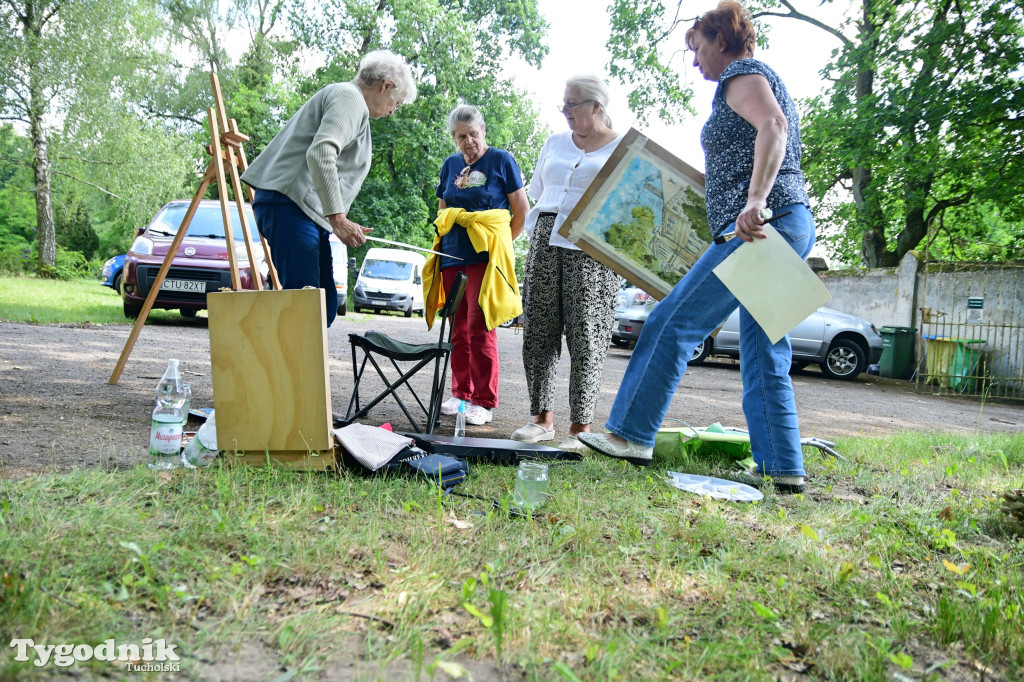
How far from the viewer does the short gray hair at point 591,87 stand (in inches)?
146

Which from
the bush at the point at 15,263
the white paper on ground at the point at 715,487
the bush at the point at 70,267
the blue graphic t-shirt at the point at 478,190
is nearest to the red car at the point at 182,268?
the blue graphic t-shirt at the point at 478,190

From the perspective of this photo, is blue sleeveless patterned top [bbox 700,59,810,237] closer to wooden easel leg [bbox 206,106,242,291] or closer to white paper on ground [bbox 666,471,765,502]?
white paper on ground [bbox 666,471,765,502]

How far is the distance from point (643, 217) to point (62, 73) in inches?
1039

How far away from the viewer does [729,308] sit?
306cm

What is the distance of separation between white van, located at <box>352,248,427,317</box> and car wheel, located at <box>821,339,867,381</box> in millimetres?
11901

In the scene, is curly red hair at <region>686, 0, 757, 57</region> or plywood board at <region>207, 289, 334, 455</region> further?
curly red hair at <region>686, 0, 757, 57</region>

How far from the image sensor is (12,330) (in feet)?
23.2

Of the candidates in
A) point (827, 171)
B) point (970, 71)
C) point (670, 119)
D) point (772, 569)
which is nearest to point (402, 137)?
point (670, 119)

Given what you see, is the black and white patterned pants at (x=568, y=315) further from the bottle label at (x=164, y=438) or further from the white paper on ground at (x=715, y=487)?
the bottle label at (x=164, y=438)

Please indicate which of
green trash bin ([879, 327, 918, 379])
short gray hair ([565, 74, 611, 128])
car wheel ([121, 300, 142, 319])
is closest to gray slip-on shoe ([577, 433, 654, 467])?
short gray hair ([565, 74, 611, 128])

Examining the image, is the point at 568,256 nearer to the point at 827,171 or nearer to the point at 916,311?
the point at 916,311

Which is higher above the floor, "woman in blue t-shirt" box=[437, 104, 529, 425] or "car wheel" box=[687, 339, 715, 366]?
"woman in blue t-shirt" box=[437, 104, 529, 425]

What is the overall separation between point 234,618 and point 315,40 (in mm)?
30727

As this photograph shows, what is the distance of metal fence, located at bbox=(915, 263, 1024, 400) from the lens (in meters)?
11.3
